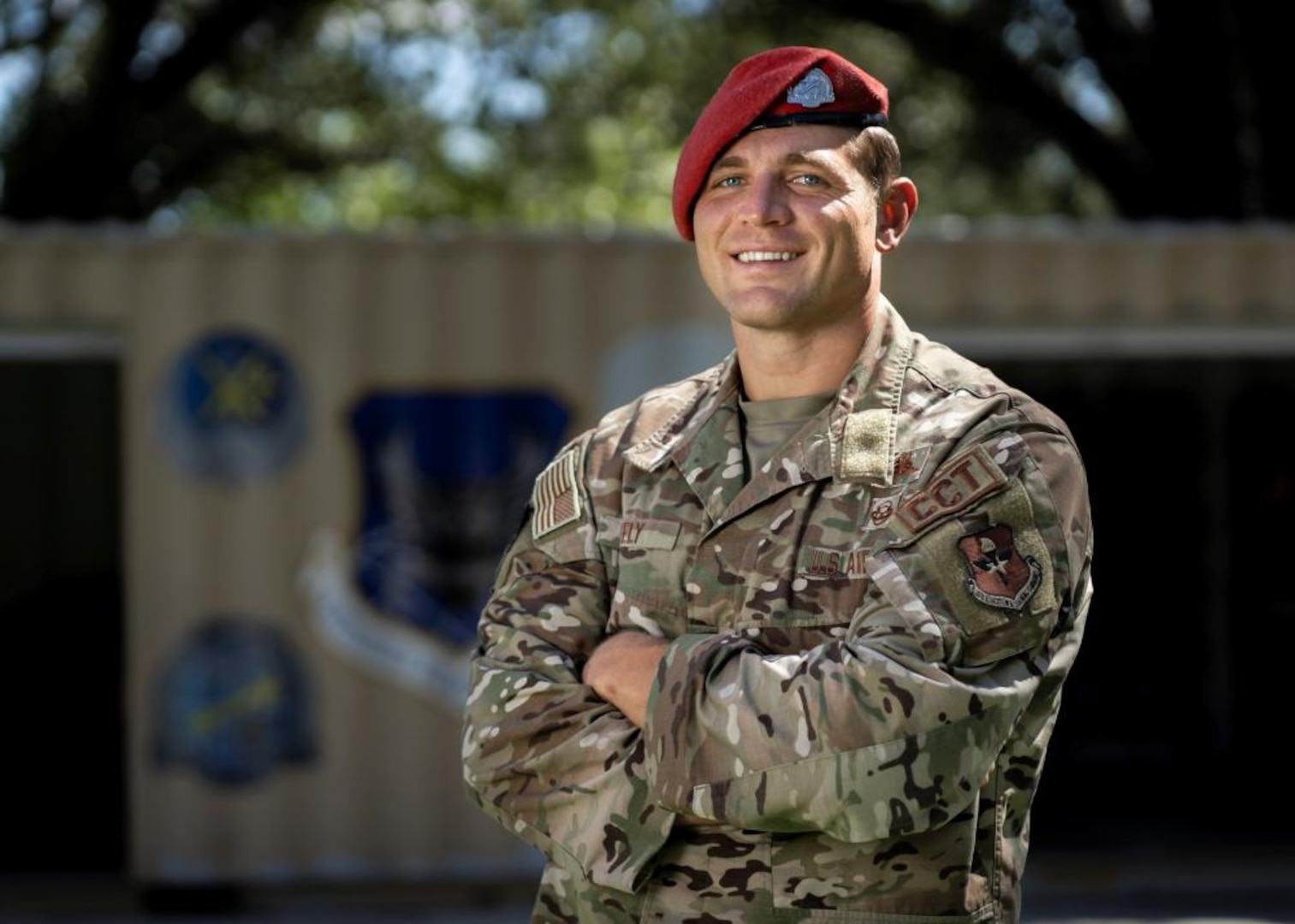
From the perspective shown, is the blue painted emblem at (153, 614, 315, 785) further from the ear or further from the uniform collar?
the ear

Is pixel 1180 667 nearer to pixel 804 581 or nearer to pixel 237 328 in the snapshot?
pixel 237 328

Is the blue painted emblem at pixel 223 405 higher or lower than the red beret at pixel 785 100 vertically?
lower

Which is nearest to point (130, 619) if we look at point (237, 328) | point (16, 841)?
point (237, 328)

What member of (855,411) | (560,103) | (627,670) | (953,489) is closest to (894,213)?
(855,411)

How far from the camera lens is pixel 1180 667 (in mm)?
8797

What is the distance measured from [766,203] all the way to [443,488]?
14.5 ft

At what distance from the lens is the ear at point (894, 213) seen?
6.95ft

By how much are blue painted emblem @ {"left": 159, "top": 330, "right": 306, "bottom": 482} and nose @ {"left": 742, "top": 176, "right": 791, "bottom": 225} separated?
4.47 m

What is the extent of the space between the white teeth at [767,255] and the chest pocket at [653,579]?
13.0 inches

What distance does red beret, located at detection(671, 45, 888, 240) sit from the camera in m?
2.05

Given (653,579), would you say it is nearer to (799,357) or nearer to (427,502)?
(799,357)

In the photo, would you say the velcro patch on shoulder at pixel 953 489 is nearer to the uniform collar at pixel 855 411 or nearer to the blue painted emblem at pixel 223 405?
the uniform collar at pixel 855 411

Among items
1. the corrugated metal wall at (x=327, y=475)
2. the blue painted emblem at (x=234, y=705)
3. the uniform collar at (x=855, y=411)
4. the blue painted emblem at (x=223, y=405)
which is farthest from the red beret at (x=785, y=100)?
the blue painted emblem at (x=234, y=705)

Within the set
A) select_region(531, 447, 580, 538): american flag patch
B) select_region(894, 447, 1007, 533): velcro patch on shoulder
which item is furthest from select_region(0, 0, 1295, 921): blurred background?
select_region(894, 447, 1007, 533): velcro patch on shoulder
